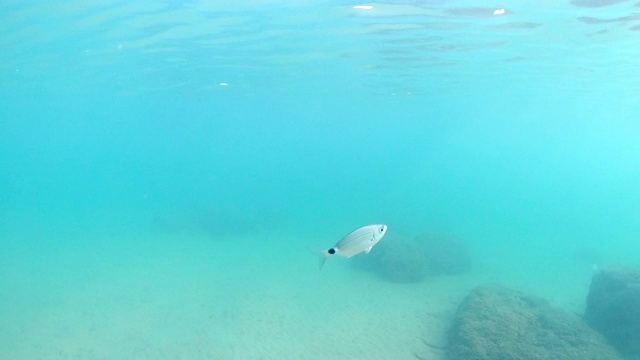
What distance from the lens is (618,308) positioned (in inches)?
420

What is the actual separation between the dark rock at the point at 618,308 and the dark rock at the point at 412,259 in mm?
6569

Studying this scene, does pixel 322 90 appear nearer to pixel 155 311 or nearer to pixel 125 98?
pixel 125 98

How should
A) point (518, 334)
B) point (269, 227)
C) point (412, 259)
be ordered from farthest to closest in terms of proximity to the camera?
1. point (269, 227)
2. point (412, 259)
3. point (518, 334)

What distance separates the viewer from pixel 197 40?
19812 mm

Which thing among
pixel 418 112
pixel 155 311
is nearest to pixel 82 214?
pixel 155 311

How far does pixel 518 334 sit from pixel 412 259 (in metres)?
8.10

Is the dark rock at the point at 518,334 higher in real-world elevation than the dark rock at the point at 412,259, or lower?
higher

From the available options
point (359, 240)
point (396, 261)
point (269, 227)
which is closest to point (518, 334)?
point (359, 240)

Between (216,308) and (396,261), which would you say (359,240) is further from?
(396,261)

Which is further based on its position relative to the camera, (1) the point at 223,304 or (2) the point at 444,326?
(1) the point at 223,304

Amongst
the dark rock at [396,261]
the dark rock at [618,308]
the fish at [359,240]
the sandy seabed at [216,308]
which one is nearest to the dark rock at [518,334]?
the dark rock at [618,308]

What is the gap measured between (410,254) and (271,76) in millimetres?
18487

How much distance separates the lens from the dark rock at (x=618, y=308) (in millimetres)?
10148

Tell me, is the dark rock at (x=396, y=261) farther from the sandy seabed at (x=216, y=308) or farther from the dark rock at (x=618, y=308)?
the dark rock at (x=618, y=308)
